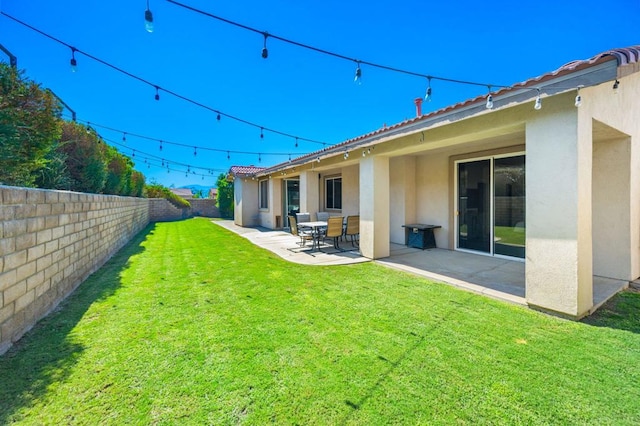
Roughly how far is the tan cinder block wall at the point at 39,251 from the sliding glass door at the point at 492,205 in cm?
928

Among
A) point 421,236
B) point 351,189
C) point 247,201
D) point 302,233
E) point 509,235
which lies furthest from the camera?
point 247,201

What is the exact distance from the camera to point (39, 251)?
3.64 metres

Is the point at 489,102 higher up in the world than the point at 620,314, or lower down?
higher up

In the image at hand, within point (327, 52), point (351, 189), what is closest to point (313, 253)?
point (351, 189)

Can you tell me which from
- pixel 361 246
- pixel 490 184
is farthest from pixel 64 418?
pixel 490 184

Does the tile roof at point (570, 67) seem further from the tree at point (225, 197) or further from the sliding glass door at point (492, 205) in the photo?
the tree at point (225, 197)

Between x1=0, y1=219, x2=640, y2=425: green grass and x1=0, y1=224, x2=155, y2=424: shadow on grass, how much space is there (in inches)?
0.5

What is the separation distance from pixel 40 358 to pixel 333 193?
455 inches

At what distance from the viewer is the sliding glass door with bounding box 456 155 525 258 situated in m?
6.91

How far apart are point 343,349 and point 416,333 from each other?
3.30 feet

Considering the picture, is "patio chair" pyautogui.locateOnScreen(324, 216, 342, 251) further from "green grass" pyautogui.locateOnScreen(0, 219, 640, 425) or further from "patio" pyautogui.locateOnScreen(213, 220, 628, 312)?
"green grass" pyautogui.locateOnScreen(0, 219, 640, 425)

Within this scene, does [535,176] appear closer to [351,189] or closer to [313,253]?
[313,253]

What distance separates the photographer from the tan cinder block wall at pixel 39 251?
2924 mm

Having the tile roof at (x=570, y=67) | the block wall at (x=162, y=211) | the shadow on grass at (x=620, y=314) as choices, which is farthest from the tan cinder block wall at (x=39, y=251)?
the block wall at (x=162, y=211)
